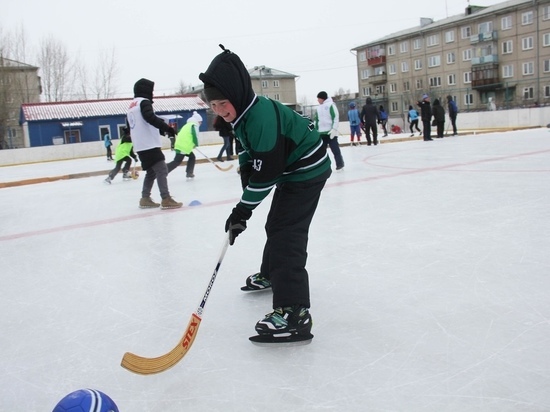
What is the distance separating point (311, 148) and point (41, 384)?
1.40 m

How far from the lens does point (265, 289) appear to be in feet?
9.14

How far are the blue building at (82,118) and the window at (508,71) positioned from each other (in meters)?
25.1

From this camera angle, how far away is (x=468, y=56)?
43.6 meters

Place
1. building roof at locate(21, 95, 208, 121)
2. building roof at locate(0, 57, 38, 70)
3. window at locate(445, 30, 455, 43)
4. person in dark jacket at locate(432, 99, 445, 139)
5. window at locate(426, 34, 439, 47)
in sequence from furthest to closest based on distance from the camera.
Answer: window at locate(426, 34, 439, 47), window at locate(445, 30, 455, 43), building roof at locate(0, 57, 38, 70), building roof at locate(21, 95, 208, 121), person in dark jacket at locate(432, 99, 445, 139)

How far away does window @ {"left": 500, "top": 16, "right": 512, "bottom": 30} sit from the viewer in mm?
40125

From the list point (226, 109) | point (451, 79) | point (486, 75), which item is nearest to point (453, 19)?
point (451, 79)

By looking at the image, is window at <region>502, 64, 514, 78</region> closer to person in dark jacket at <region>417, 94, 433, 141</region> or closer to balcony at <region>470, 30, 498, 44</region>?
balcony at <region>470, 30, 498, 44</region>

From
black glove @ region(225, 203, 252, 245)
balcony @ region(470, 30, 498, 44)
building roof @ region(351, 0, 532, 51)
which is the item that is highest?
building roof @ region(351, 0, 532, 51)

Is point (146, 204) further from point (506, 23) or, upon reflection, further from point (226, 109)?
point (506, 23)

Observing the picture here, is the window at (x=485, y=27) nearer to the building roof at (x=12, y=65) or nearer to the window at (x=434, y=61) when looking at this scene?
the window at (x=434, y=61)

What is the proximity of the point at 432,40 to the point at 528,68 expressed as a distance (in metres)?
9.63

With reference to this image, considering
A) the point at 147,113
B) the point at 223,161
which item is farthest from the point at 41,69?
the point at 147,113

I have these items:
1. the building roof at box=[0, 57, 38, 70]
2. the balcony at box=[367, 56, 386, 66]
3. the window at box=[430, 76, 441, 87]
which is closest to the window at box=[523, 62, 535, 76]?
the window at box=[430, 76, 441, 87]

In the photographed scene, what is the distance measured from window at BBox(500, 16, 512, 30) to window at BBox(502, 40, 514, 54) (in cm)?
105
